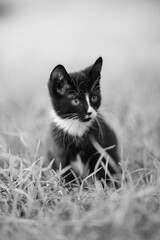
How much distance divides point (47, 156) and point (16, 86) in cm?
341

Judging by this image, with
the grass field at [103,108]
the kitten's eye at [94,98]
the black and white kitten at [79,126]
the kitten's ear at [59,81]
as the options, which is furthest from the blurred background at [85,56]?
the kitten's eye at [94,98]

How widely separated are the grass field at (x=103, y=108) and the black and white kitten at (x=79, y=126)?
0.22 metres

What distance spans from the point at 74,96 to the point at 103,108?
46 centimetres

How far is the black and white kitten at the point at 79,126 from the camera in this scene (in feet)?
10.9

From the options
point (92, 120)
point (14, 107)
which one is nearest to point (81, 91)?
point (92, 120)

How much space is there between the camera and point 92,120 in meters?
3.55

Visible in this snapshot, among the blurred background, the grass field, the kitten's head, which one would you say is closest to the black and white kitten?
the kitten's head

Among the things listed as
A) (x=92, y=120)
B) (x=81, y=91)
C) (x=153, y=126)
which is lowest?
(x=153, y=126)

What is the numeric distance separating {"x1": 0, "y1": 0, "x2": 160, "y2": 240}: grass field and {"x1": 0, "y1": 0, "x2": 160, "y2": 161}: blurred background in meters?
0.02

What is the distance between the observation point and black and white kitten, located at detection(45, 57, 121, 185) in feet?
10.9

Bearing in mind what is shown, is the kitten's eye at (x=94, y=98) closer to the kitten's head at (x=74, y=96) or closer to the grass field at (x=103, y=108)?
the kitten's head at (x=74, y=96)

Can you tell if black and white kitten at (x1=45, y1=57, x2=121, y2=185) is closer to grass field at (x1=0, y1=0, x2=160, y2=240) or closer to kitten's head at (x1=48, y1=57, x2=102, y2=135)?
kitten's head at (x1=48, y1=57, x2=102, y2=135)

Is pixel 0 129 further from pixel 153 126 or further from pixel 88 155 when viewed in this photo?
pixel 153 126

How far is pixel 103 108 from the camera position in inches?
143
